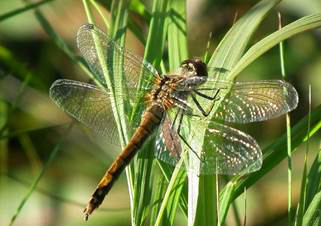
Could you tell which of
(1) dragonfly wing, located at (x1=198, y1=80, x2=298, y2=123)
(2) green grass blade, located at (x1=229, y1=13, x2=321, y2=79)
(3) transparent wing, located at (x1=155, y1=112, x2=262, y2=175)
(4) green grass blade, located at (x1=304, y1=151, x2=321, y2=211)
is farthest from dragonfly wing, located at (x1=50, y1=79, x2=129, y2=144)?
(4) green grass blade, located at (x1=304, y1=151, x2=321, y2=211)

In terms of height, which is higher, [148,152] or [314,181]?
[148,152]

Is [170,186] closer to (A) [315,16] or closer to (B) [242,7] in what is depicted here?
(A) [315,16]

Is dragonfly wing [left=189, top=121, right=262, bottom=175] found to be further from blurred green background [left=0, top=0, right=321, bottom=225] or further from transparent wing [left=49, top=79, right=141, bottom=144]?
blurred green background [left=0, top=0, right=321, bottom=225]

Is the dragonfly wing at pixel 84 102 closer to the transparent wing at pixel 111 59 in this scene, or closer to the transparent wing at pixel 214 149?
the transparent wing at pixel 111 59

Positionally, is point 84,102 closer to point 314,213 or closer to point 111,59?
point 111,59

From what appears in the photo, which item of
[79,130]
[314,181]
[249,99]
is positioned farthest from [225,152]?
[79,130]
